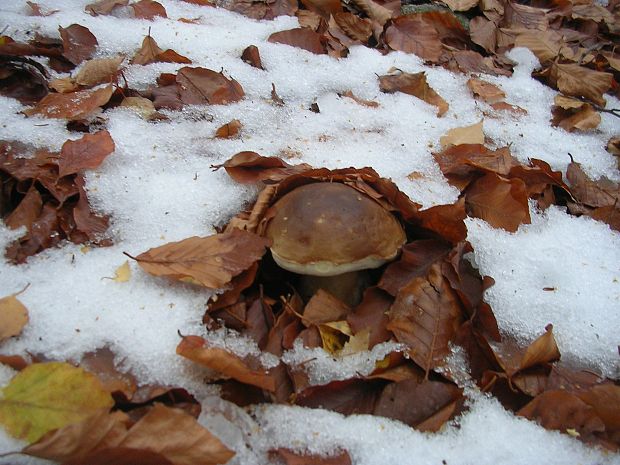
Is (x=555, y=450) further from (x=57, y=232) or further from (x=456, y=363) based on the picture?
(x=57, y=232)

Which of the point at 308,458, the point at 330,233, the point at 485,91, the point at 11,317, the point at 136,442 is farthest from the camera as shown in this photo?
the point at 485,91

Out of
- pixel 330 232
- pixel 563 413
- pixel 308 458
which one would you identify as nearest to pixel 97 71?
pixel 330 232

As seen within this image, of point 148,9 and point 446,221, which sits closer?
point 446,221

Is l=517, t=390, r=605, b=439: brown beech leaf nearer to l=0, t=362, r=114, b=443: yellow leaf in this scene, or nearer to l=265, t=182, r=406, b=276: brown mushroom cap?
l=265, t=182, r=406, b=276: brown mushroom cap

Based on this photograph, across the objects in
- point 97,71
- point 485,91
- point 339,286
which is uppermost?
point 97,71

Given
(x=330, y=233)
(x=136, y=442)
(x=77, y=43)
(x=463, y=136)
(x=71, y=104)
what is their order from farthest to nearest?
(x=77, y=43), (x=463, y=136), (x=71, y=104), (x=330, y=233), (x=136, y=442)

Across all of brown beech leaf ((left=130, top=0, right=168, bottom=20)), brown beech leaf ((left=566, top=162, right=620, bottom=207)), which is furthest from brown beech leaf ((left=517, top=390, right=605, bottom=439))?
brown beech leaf ((left=130, top=0, right=168, bottom=20))

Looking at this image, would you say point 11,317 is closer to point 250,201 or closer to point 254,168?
point 250,201

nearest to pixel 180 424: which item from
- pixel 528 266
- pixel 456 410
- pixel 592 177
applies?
pixel 456 410
